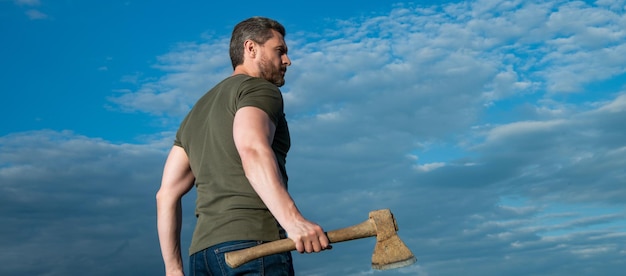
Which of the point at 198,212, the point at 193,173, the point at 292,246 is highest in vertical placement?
→ the point at 193,173

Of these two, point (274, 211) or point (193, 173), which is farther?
point (193, 173)

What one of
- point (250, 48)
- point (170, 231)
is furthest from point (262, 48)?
point (170, 231)

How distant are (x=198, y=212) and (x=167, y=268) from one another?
92 centimetres

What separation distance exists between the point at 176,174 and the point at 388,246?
1.73m

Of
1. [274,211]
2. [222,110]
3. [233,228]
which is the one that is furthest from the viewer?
[222,110]

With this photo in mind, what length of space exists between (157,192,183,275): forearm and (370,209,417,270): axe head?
1619 mm

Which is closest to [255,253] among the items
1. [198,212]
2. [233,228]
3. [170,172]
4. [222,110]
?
[233,228]

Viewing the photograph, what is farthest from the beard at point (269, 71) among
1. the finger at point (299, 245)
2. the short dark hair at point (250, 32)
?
the finger at point (299, 245)

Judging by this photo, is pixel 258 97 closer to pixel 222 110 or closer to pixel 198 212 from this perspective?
pixel 222 110

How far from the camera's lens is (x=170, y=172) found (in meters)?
5.47

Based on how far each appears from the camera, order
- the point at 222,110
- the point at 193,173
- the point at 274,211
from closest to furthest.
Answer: the point at 274,211, the point at 222,110, the point at 193,173

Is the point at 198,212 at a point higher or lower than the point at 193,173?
lower

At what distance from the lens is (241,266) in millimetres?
4426

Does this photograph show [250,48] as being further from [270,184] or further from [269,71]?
[270,184]
